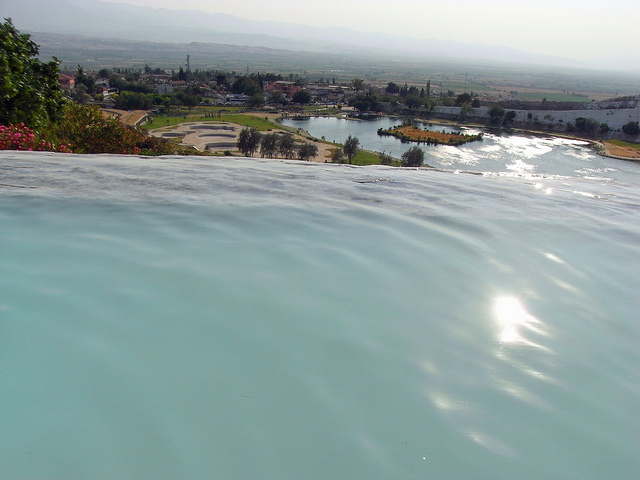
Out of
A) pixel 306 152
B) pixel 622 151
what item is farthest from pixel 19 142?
pixel 622 151

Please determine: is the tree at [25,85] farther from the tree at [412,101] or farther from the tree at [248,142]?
the tree at [412,101]

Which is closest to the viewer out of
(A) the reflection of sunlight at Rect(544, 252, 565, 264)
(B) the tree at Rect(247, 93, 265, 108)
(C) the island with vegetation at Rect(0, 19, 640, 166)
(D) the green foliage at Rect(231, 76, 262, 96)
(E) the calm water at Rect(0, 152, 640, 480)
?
(E) the calm water at Rect(0, 152, 640, 480)

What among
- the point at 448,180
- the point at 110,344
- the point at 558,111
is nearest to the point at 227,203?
the point at 110,344

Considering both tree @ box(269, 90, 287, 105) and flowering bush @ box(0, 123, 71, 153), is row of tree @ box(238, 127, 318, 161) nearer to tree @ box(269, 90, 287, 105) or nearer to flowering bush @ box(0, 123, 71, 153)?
flowering bush @ box(0, 123, 71, 153)

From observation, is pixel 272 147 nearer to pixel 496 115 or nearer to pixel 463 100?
pixel 496 115

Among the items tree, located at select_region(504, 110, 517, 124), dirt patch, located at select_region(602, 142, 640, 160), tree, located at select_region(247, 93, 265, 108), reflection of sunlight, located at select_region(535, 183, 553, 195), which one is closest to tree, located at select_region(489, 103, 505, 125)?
tree, located at select_region(504, 110, 517, 124)

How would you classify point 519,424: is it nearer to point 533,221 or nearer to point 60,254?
point 533,221
